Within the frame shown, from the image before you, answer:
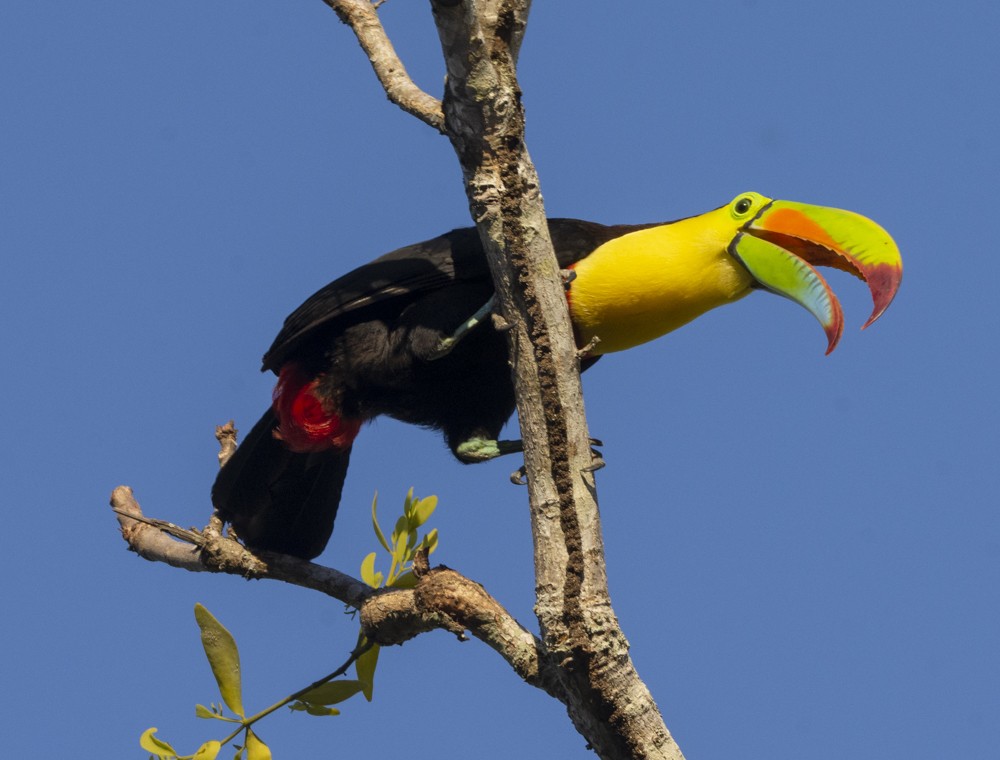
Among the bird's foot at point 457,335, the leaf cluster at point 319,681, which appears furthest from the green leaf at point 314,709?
the bird's foot at point 457,335

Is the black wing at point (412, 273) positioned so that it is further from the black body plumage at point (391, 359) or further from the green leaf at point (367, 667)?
the green leaf at point (367, 667)

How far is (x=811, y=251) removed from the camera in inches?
203

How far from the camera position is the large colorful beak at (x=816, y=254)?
186 inches

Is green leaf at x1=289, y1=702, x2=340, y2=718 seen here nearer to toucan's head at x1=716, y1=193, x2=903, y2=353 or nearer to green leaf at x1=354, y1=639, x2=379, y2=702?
green leaf at x1=354, y1=639, x2=379, y2=702

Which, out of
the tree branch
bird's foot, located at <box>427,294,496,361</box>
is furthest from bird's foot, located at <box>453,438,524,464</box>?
the tree branch

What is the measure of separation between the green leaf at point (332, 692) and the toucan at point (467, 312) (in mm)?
891

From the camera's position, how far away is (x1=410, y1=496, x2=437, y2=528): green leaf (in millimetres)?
4809

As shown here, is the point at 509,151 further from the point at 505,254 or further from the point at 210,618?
the point at 210,618

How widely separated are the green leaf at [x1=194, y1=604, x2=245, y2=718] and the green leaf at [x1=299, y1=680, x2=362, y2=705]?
0.26 metres

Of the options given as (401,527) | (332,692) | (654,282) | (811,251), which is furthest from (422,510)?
(811,251)

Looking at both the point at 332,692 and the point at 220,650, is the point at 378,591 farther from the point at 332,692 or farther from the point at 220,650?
the point at 220,650

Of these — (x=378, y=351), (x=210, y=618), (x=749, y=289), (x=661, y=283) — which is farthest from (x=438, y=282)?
(x=210, y=618)

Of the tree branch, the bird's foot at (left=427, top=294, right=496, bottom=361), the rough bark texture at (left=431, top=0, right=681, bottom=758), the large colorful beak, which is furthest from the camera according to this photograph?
the bird's foot at (left=427, top=294, right=496, bottom=361)

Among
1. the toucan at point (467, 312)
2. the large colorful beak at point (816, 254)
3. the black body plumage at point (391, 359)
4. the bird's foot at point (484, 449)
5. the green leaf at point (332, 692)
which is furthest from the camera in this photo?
the bird's foot at point (484, 449)
